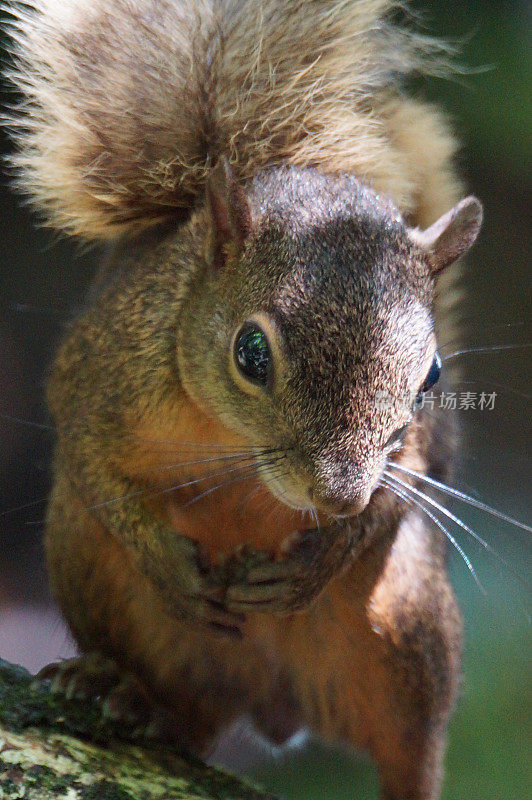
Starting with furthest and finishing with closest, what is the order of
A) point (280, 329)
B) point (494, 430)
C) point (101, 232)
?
1. point (494, 430)
2. point (101, 232)
3. point (280, 329)

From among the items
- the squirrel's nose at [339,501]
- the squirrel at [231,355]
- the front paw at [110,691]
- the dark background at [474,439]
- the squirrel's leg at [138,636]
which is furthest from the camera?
the dark background at [474,439]

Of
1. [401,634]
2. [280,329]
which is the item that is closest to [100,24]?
[280,329]

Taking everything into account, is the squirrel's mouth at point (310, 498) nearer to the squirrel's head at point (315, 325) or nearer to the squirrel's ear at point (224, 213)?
the squirrel's head at point (315, 325)

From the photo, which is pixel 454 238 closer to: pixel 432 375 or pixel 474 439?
pixel 432 375

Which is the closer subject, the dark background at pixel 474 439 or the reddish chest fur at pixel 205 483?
the reddish chest fur at pixel 205 483

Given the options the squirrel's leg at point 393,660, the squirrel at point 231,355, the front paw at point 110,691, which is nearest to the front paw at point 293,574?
the squirrel at point 231,355

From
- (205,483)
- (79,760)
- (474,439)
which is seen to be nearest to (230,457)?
(205,483)

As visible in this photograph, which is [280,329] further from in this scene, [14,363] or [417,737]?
[14,363]

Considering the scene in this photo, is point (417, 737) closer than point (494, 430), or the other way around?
point (417, 737)
